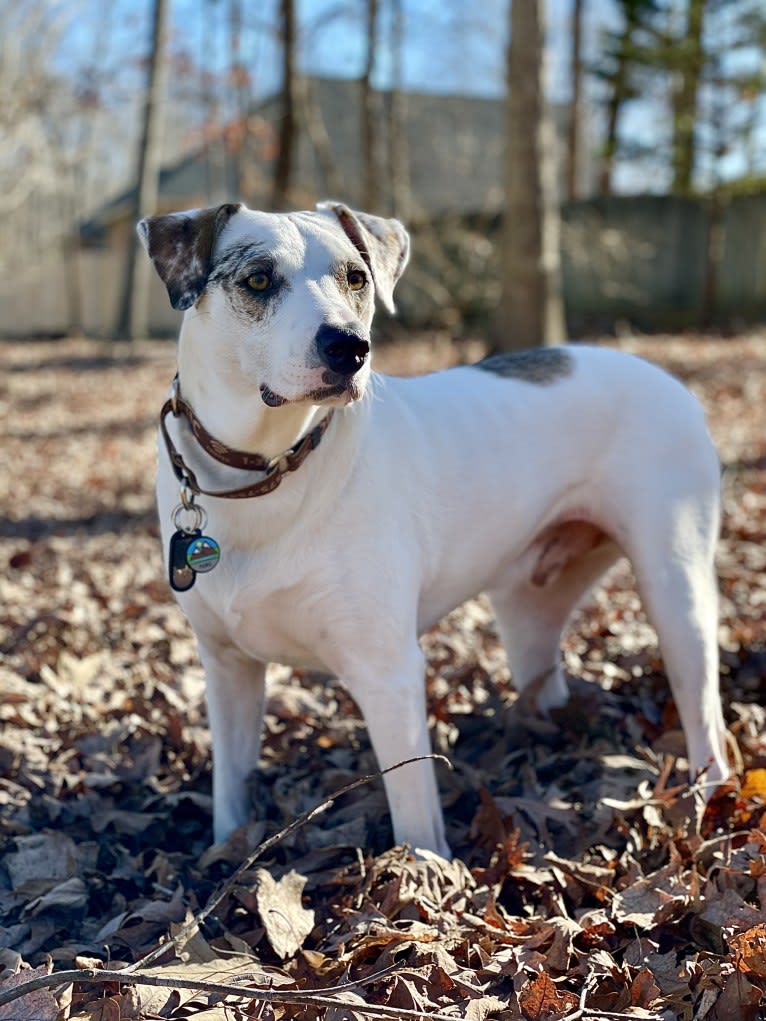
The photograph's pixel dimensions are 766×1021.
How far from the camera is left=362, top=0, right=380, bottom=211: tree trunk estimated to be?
62.7 ft

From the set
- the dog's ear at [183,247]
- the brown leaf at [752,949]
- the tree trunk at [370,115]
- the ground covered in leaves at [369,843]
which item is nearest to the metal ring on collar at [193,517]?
the dog's ear at [183,247]

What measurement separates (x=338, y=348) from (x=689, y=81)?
23276 mm

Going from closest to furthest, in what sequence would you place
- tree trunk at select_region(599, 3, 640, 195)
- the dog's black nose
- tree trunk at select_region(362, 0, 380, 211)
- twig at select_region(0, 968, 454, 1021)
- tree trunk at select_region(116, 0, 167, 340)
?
twig at select_region(0, 968, 454, 1021), the dog's black nose, tree trunk at select_region(362, 0, 380, 211), tree trunk at select_region(116, 0, 167, 340), tree trunk at select_region(599, 3, 640, 195)

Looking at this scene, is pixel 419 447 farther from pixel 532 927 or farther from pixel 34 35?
pixel 34 35

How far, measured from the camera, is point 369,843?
3309 mm

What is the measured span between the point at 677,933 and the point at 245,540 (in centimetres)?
153

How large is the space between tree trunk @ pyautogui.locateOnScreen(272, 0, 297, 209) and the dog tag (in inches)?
657

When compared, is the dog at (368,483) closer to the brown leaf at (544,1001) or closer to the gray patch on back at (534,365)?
the gray patch on back at (534,365)

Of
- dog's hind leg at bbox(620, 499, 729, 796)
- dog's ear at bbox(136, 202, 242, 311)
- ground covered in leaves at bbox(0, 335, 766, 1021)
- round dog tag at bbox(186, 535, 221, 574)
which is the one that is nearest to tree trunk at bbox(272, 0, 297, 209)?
ground covered in leaves at bbox(0, 335, 766, 1021)

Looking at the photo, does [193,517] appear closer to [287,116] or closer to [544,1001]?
[544,1001]

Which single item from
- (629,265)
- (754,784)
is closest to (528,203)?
(754,784)

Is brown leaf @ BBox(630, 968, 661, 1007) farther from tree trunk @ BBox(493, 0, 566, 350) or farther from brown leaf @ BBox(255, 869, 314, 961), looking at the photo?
tree trunk @ BBox(493, 0, 566, 350)

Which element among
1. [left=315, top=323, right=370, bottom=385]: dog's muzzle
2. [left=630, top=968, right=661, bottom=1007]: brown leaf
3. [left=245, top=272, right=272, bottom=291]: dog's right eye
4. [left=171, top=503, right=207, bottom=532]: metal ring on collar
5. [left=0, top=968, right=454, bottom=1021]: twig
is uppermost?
[left=245, top=272, right=272, bottom=291]: dog's right eye

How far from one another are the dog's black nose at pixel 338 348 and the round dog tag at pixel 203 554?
69 centimetres
